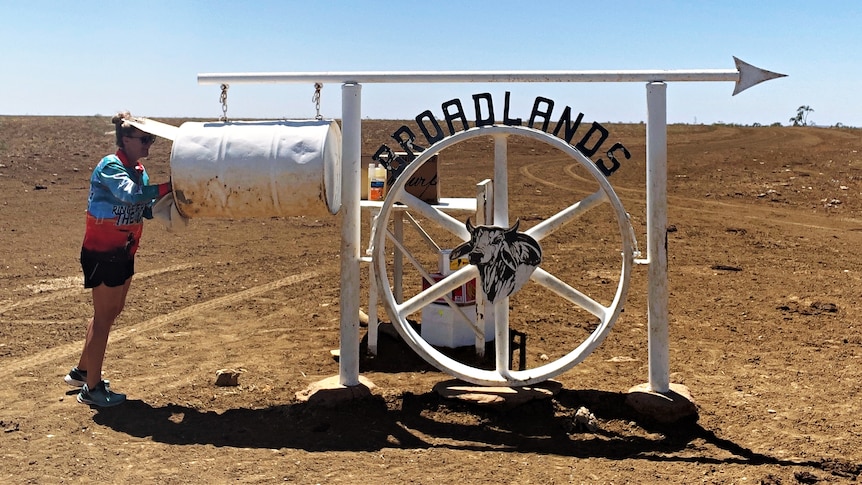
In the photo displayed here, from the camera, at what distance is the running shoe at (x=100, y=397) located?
492 centimetres

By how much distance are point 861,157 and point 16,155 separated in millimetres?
20339

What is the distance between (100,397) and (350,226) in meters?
1.82

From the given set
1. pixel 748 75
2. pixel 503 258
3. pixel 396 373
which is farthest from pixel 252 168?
pixel 748 75

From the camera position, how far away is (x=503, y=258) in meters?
4.65

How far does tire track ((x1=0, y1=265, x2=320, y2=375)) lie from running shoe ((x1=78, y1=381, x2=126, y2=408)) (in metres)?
1.05

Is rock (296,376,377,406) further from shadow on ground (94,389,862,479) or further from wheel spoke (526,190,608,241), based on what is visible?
wheel spoke (526,190,608,241)

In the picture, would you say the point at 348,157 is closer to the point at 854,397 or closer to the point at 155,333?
the point at 155,333

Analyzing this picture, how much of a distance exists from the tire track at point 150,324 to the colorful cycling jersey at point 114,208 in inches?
60.2

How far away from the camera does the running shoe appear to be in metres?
4.92

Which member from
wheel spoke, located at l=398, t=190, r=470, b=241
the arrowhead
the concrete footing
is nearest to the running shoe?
the concrete footing

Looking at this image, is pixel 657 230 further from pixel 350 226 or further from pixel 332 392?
pixel 332 392

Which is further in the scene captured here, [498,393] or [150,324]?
[150,324]

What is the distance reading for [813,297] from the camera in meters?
7.39

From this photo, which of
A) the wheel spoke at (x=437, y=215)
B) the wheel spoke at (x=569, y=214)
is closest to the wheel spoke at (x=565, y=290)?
the wheel spoke at (x=569, y=214)
